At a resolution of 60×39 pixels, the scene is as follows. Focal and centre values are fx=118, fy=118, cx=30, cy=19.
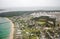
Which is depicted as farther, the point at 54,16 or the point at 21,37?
the point at 54,16

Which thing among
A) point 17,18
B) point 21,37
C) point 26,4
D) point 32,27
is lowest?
point 21,37

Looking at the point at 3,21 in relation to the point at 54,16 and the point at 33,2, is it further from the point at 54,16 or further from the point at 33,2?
the point at 54,16

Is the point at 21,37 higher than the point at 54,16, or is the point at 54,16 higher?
the point at 54,16

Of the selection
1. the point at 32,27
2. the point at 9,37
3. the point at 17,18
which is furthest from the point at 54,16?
the point at 9,37

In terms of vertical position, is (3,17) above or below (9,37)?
above

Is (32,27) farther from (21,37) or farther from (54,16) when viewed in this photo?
(54,16)

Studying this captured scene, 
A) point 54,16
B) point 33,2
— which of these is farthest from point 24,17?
point 54,16
